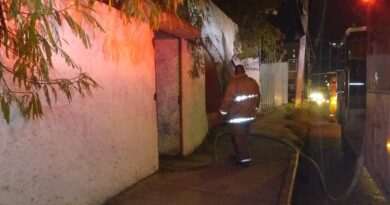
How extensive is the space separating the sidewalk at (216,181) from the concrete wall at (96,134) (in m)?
0.31

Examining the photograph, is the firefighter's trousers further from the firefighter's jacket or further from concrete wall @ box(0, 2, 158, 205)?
concrete wall @ box(0, 2, 158, 205)

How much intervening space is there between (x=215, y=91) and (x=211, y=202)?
6.37 metres

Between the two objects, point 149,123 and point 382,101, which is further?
point 149,123

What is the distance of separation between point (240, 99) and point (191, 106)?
1.48 meters

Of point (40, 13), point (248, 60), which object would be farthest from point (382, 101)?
point (248, 60)

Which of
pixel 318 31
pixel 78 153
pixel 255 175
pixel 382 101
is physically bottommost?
pixel 255 175

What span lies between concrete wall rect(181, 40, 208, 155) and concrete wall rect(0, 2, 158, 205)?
5.21ft

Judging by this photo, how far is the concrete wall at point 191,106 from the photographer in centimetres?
880

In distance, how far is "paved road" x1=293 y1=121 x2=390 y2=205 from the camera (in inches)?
291

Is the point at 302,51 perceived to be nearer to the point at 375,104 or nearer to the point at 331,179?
the point at 331,179

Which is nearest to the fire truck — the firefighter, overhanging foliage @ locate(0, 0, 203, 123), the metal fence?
the firefighter

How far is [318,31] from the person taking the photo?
121 ft

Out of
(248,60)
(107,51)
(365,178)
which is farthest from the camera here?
(248,60)

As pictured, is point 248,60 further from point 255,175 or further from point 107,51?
point 107,51
